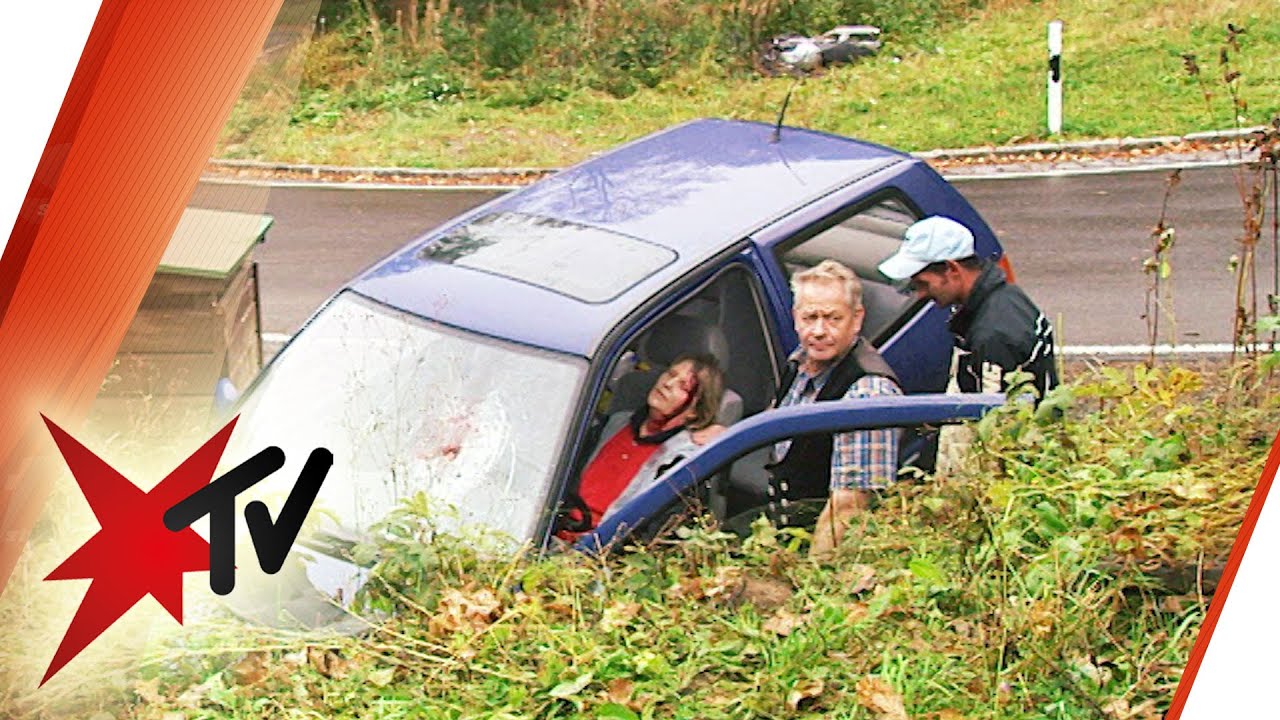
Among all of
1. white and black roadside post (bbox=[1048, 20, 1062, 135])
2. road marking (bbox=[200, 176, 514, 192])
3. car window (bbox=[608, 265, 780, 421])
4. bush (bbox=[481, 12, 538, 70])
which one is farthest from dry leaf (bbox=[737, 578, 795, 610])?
bush (bbox=[481, 12, 538, 70])

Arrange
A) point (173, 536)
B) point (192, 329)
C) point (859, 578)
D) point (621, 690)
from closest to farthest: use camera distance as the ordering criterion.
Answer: point (621, 690)
point (859, 578)
point (173, 536)
point (192, 329)

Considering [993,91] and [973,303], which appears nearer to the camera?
[973,303]

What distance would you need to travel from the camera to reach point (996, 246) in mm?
4004

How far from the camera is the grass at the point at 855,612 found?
3768mm

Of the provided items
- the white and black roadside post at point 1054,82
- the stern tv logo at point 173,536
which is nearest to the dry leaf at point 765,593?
the stern tv logo at point 173,536

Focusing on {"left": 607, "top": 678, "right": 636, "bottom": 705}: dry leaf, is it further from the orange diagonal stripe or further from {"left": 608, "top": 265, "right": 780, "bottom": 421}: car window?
the orange diagonal stripe

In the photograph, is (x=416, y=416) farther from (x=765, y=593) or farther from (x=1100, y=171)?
(x=1100, y=171)

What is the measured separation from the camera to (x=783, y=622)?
3.88m

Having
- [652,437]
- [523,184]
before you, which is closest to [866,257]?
[652,437]

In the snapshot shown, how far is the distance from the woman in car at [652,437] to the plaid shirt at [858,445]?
5.8 inches

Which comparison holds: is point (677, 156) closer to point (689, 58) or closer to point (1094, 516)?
point (689, 58)

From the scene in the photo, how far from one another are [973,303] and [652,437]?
2.23ft

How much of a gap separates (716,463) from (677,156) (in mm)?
685

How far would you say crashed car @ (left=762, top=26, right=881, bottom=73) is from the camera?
4.22m
